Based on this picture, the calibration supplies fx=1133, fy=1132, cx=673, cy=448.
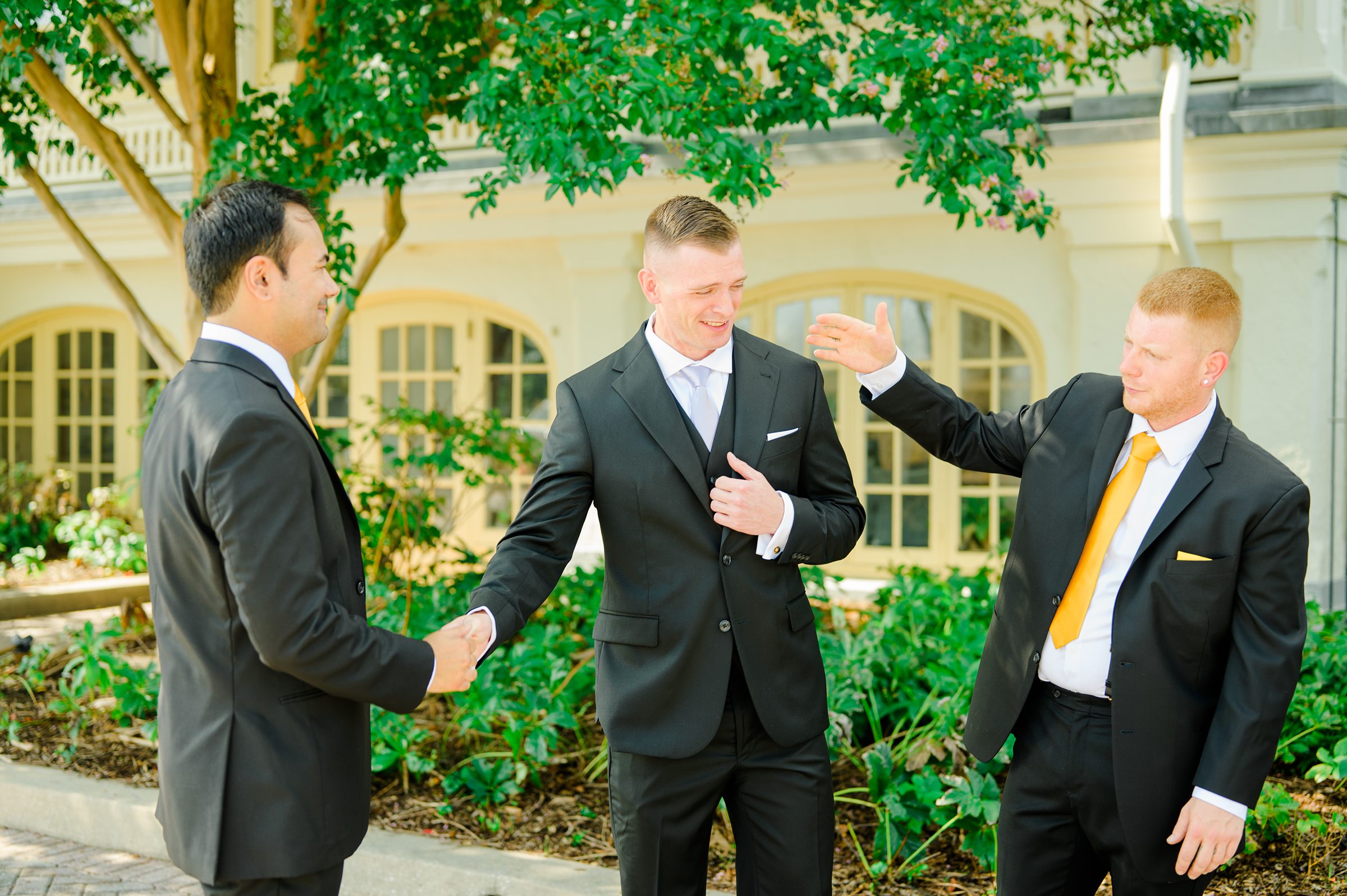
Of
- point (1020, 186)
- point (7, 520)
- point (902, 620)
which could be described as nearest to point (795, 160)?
point (1020, 186)

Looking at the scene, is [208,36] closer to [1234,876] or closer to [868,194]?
[868,194]

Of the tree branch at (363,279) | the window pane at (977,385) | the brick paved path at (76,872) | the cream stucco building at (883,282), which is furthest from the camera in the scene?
the window pane at (977,385)

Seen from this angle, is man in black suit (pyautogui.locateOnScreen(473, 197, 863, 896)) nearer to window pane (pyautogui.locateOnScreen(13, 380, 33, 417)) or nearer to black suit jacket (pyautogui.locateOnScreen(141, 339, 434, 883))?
black suit jacket (pyautogui.locateOnScreen(141, 339, 434, 883))

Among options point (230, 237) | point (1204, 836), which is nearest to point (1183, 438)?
point (1204, 836)

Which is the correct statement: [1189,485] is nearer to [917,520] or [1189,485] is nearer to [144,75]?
[144,75]

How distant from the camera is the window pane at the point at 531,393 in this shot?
387 inches

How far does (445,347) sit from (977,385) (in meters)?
4.67

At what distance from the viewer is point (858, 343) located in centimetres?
269

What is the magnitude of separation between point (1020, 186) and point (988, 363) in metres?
3.85

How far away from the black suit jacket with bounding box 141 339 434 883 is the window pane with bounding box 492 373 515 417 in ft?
25.6

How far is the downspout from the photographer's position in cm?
642

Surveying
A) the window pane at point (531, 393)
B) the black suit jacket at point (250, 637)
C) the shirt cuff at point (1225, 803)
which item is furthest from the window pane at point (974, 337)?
the black suit jacket at point (250, 637)

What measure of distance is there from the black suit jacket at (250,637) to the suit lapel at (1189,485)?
1541 mm

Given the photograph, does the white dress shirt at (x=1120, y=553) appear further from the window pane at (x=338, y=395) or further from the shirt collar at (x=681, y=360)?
the window pane at (x=338, y=395)
